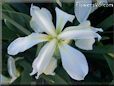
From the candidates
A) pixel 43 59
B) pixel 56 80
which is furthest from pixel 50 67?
pixel 56 80

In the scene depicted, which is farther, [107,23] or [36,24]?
[107,23]

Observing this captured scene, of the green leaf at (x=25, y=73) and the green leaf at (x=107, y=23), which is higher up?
the green leaf at (x=107, y=23)

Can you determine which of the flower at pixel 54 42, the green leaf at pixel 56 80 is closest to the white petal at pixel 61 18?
the flower at pixel 54 42

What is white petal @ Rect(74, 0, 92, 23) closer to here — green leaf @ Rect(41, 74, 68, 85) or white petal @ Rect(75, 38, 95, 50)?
white petal @ Rect(75, 38, 95, 50)

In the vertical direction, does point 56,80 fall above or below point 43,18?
below

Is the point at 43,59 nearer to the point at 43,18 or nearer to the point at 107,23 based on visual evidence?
the point at 43,18

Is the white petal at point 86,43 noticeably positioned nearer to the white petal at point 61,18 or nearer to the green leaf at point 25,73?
the white petal at point 61,18

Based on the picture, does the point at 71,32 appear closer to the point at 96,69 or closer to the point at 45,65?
the point at 45,65
